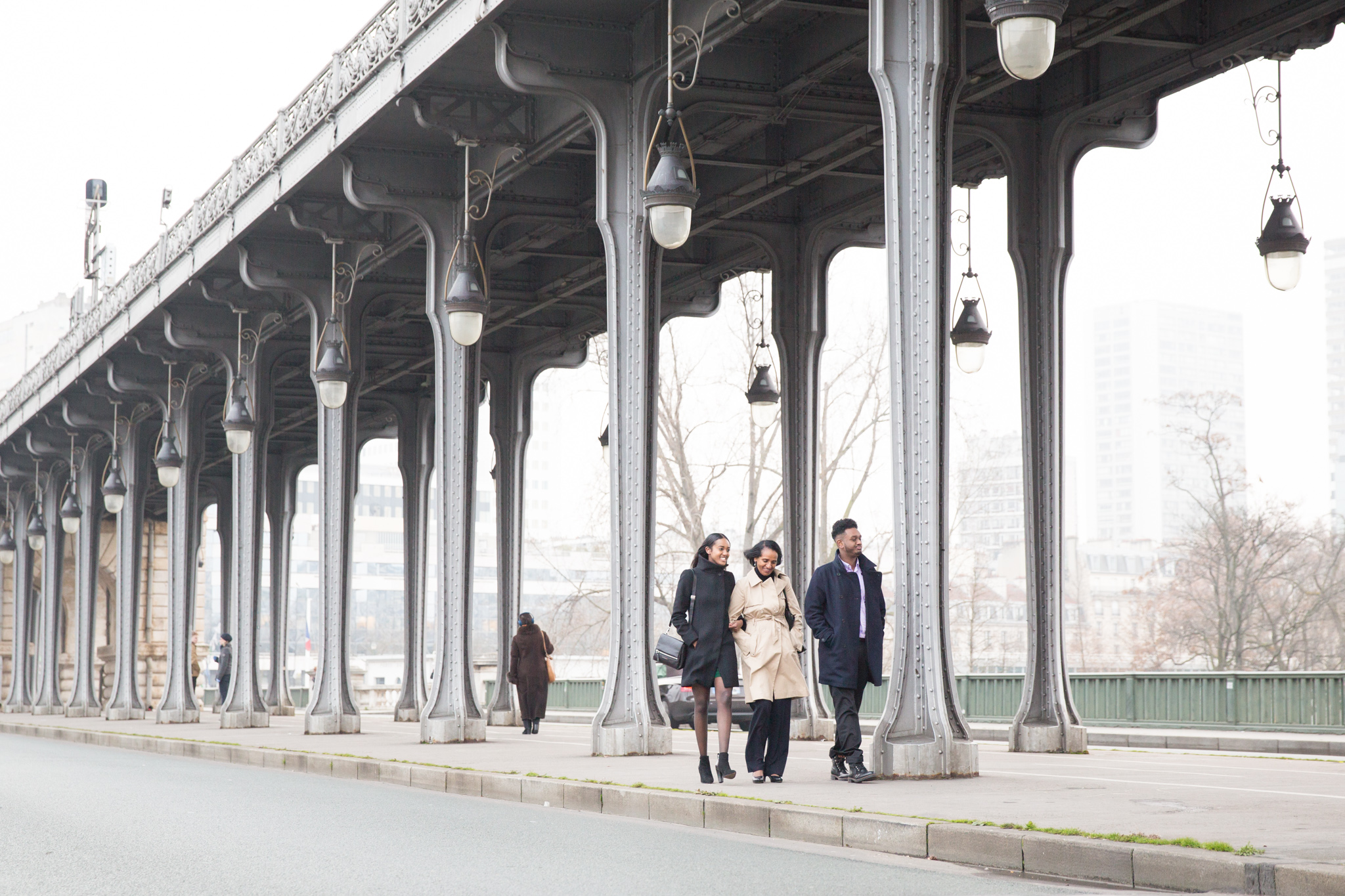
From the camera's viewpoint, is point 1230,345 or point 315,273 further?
point 1230,345

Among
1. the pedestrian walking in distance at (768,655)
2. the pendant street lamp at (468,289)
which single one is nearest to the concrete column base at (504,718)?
the pendant street lamp at (468,289)

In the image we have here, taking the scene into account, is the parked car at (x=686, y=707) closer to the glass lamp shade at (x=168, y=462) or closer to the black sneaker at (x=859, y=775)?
the glass lamp shade at (x=168, y=462)

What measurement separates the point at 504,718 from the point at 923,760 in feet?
60.0

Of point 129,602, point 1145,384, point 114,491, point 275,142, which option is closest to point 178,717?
point 129,602

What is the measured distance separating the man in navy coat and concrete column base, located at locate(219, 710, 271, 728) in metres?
19.2

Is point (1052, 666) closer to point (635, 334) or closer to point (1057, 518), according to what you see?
point (1057, 518)

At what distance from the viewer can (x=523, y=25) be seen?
16641 mm

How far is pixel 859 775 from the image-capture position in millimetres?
11547

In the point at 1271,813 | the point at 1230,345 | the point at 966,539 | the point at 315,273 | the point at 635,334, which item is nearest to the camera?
the point at 1271,813

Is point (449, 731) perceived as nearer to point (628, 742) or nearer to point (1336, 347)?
point (628, 742)

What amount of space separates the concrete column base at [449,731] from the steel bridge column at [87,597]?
25993 millimetres

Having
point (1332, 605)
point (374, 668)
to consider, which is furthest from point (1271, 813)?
point (374, 668)

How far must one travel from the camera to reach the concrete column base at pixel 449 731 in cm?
2009

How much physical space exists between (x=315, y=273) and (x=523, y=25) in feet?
34.4
